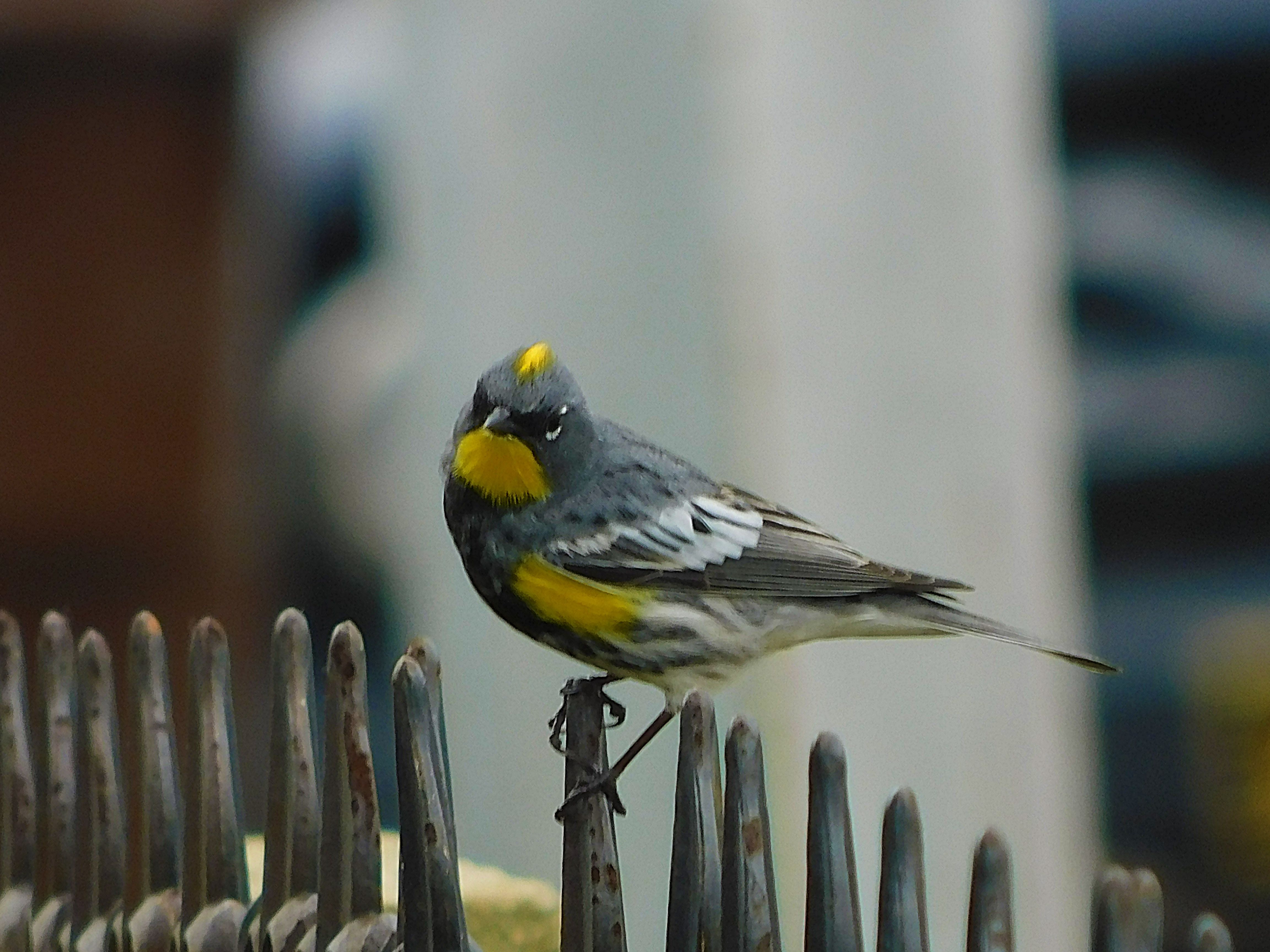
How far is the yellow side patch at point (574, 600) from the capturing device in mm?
1440

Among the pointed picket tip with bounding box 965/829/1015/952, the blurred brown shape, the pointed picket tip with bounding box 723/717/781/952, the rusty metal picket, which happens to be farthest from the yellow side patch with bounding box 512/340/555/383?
the blurred brown shape

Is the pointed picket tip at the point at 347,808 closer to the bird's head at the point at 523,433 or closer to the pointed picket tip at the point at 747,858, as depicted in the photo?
the pointed picket tip at the point at 747,858

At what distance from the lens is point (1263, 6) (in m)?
3.26

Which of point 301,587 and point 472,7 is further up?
point 472,7

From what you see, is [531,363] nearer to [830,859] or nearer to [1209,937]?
[830,859]

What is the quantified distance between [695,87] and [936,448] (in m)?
0.82

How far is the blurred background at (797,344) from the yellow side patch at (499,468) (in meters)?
1.46

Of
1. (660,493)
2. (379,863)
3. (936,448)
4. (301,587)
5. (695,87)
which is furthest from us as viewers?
(301,587)

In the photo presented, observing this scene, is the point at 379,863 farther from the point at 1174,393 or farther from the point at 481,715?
the point at 1174,393

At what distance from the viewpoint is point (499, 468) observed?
144 cm

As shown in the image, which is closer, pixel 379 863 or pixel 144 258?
pixel 379 863

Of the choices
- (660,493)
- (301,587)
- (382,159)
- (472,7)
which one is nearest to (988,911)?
(660,493)

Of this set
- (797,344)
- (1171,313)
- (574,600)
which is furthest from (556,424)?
(1171,313)

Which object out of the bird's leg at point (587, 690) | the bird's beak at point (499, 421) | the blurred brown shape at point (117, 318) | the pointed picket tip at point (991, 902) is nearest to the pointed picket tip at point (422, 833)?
the bird's leg at point (587, 690)
